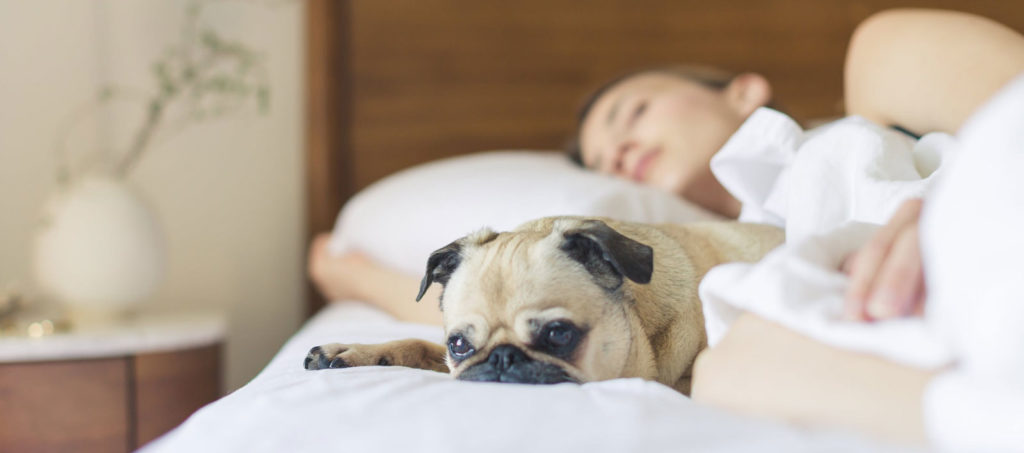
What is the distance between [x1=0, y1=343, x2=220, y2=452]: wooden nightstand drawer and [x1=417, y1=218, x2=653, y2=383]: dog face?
1.06 metres

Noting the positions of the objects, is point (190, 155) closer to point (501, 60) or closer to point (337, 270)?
point (337, 270)

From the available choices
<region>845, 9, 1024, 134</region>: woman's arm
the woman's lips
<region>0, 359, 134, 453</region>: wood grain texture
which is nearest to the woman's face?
the woman's lips

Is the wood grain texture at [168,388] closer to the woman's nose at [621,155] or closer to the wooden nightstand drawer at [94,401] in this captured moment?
the wooden nightstand drawer at [94,401]

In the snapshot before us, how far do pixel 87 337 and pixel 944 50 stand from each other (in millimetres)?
1766

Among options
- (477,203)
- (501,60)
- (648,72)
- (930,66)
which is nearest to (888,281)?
(930,66)

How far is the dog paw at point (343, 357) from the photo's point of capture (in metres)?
1.01

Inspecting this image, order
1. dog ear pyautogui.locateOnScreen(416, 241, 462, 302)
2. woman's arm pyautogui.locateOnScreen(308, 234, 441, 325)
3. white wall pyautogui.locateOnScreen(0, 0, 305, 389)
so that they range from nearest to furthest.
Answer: dog ear pyautogui.locateOnScreen(416, 241, 462, 302) < woman's arm pyautogui.locateOnScreen(308, 234, 441, 325) < white wall pyautogui.locateOnScreen(0, 0, 305, 389)

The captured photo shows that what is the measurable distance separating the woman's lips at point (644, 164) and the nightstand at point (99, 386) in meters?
1.07

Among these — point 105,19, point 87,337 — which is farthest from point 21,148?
point 87,337

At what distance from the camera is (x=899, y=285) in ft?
2.17

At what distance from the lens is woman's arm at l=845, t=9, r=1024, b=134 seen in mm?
1284

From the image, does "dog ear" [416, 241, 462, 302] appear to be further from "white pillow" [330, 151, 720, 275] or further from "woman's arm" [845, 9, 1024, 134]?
"woman's arm" [845, 9, 1024, 134]

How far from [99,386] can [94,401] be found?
32mm

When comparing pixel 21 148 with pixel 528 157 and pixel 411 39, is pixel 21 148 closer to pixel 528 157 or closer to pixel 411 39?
pixel 411 39
